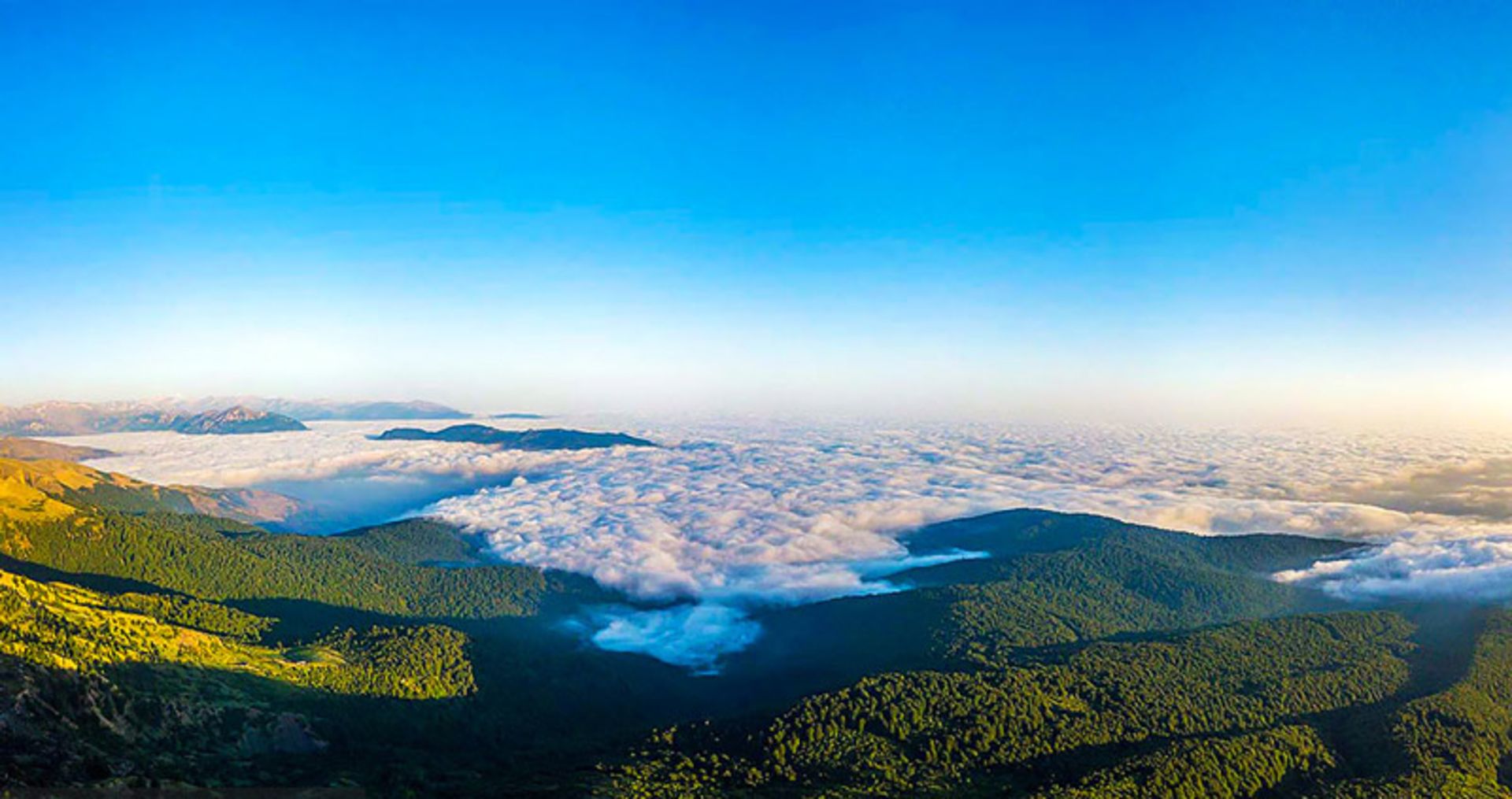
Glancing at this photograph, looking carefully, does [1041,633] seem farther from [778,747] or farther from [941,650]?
[778,747]

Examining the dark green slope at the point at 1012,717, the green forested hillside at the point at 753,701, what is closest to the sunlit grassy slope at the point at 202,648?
the green forested hillside at the point at 753,701

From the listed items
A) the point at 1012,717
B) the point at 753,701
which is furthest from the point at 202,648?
the point at 1012,717

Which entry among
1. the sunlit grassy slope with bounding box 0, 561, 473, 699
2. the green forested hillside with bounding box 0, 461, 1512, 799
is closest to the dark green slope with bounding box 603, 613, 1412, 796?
the green forested hillside with bounding box 0, 461, 1512, 799

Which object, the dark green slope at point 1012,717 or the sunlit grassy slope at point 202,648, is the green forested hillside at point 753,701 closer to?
the dark green slope at point 1012,717

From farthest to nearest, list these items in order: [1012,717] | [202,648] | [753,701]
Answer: [753,701]
[202,648]
[1012,717]

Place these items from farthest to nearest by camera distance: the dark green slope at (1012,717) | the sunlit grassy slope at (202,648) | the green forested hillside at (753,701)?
the dark green slope at (1012,717) < the sunlit grassy slope at (202,648) < the green forested hillside at (753,701)

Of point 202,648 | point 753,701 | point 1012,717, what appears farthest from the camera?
point 753,701

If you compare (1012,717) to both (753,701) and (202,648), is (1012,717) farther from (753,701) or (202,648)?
(202,648)

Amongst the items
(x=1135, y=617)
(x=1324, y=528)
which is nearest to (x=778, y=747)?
(x=1135, y=617)

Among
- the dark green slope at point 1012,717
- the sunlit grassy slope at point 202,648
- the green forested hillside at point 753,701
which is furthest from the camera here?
the dark green slope at point 1012,717

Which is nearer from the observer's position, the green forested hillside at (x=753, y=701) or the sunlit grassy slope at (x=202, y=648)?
the green forested hillside at (x=753, y=701)

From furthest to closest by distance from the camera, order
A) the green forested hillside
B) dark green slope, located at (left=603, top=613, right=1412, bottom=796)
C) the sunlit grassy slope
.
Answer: dark green slope, located at (left=603, top=613, right=1412, bottom=796) → the sunlit grassy slope → the green forested hillside

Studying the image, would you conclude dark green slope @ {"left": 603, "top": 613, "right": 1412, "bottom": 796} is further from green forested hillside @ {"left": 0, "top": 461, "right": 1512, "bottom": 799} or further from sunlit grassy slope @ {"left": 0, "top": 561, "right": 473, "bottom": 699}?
sunlit grassy slope @ {"left": 0, "top": 561, "right": 473, "bottom": 699}
